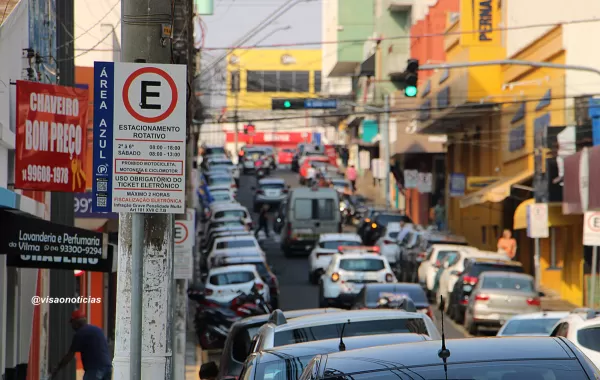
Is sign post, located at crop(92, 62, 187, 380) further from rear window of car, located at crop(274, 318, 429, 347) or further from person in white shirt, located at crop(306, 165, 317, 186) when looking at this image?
person in white shirt, located at crop(306, 165, 317, 186)

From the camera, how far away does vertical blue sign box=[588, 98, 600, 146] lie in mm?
32500

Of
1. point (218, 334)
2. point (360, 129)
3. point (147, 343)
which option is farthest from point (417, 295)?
point (360, 129)

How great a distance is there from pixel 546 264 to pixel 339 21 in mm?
59261

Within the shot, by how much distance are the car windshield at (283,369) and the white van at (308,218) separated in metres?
36.6

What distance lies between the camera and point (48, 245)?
14328 millimetres

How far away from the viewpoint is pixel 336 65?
10056 centimetres

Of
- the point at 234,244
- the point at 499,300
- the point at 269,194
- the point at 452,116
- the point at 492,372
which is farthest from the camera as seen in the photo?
the point at 269,194

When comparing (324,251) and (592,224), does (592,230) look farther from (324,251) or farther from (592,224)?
(324,251)

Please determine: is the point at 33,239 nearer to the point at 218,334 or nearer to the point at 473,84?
the point at 218,334

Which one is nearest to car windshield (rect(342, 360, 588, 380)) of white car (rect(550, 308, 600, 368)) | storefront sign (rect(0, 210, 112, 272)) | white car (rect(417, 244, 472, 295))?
white car (rect(550, 308, 600, 368))

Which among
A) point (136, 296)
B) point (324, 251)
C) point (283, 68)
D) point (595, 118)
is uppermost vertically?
A: point (283, 68)

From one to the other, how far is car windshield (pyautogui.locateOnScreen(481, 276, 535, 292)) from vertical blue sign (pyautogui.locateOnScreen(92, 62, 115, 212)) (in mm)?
19196

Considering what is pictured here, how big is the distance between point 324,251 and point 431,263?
172 inches

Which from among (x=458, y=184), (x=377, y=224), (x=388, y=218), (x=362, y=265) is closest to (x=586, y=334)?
(x=362, y=265)
